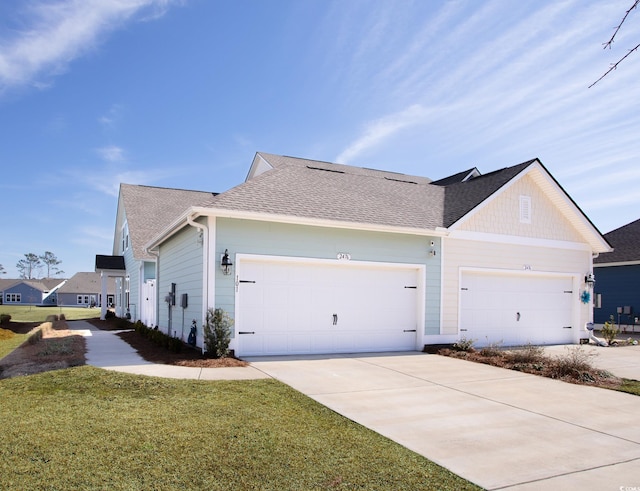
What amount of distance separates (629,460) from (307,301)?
7.51m

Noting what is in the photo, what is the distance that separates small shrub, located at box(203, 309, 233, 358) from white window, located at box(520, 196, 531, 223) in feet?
31.8

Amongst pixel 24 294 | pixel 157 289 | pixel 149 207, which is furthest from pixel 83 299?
pixel 157 289

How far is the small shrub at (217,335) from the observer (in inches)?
390

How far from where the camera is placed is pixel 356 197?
44.9 ft

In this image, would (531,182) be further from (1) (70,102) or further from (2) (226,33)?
(1) (70,102)

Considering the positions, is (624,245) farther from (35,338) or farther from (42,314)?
(42,314)

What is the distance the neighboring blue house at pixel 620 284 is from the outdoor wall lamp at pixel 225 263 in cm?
1754

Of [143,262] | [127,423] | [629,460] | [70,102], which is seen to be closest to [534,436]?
[629,460]

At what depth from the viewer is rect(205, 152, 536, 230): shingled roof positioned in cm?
1131

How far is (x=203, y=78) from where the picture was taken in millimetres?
13992

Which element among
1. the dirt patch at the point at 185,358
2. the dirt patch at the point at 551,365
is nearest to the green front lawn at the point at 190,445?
the dirt patch at the point at 185,358

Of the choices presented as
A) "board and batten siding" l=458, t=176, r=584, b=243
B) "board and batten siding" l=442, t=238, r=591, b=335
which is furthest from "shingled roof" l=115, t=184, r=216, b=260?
"board and batten siding" l=458, t=176, r=584, b=243

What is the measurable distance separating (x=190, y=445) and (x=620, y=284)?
75.9ft

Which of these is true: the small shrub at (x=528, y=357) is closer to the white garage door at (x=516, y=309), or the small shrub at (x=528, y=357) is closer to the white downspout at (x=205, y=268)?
the white garage door at (x=516, y=309)
